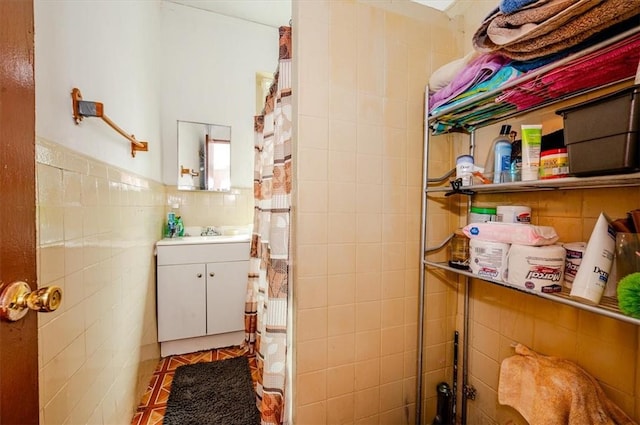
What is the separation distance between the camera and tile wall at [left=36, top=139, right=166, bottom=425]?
0.69 metres

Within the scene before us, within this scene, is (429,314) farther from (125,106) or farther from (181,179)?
(181,179)

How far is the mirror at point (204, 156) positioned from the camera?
7.41 feet

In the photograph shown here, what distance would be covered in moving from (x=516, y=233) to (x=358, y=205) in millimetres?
494

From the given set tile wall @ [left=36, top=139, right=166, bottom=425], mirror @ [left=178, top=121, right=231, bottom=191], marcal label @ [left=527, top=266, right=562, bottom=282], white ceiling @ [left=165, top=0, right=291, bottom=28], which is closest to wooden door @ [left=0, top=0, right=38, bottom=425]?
tile wall @ [left=36, top=139, right=166, bottom=425]

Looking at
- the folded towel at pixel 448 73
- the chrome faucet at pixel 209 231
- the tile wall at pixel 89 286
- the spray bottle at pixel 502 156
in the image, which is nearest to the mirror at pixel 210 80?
the chrome faucet at pixel 209 231

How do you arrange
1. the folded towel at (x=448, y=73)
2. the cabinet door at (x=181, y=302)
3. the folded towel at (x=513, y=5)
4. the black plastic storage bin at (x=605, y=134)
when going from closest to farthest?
the black plastic storage bin at (x=605, y=134), the folded towel at (x=513, y=5), the folded towel at (x=448, y=73), the cabinet door at (x=181, y=302)

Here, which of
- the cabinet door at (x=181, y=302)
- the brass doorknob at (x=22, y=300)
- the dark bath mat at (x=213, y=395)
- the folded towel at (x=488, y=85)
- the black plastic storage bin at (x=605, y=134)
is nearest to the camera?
the brass doorknob at (x=22, y=300)

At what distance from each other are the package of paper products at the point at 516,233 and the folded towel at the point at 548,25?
0.45 m

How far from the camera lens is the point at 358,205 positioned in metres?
1.02

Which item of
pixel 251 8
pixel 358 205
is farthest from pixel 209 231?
pixel 251 8

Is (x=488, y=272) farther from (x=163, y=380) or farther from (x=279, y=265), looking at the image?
(x=163, y=380)

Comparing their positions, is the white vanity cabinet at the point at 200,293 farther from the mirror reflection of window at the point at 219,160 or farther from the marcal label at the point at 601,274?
the marcal label at the point at 601,274

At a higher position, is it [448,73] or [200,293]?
[448,73]

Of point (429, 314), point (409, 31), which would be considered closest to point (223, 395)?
point (429, 314)
